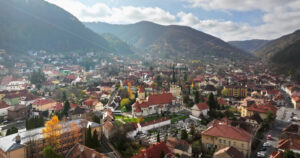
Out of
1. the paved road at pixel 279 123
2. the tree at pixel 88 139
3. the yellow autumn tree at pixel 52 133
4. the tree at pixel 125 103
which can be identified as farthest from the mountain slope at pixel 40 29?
the paved road at pixel 279 123

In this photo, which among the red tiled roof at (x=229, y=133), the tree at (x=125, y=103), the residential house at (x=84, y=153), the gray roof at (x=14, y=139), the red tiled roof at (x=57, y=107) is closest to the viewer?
the residential house at (x=84, y=153)

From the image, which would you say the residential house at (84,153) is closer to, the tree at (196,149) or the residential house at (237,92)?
the tree at (196,149)

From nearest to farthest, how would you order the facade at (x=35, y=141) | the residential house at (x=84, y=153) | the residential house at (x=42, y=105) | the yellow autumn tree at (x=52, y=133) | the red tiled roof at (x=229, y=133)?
the residential house at (x=84, y=153) → the facade at (x=35, y=141) → the yellow autumn tree at (x=52, y=133) → the red tiled roof at (x=229, y=133) → the residential house at (x=42, y=105)

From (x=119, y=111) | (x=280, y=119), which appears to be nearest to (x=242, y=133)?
(x=280, y=119)

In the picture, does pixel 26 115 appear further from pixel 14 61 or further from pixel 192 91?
pixel 14 61

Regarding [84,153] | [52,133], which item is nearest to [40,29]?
[52,133]

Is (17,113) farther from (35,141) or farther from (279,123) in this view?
(279,123)

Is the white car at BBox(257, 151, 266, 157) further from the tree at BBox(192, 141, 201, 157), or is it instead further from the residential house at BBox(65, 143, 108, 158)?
the residential house at BBox(65, 143, 108, 158)
